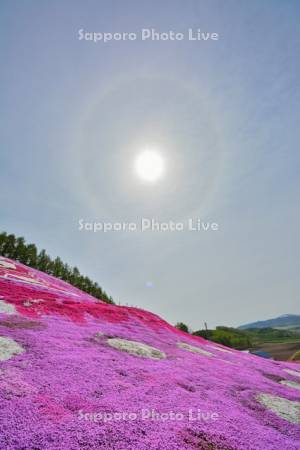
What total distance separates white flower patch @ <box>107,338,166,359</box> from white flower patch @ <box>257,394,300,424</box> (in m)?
5.30

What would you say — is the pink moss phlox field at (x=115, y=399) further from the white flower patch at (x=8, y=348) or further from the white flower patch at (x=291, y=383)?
the white flower patch at (x=291, y=383)

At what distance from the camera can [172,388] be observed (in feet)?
32.1

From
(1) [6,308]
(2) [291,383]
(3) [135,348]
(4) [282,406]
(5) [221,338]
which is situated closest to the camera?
(4) [282,406]

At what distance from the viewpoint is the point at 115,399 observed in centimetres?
780

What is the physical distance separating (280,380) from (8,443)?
687 inches

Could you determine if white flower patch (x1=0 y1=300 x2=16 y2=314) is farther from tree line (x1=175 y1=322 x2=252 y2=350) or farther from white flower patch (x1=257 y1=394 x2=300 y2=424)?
tree line (x1=175 y1=322 x2=252 y2=350)

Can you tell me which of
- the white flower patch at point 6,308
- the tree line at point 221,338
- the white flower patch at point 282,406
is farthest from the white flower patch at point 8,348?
the tree line at point 221,338

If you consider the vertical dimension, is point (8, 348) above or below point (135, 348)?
above

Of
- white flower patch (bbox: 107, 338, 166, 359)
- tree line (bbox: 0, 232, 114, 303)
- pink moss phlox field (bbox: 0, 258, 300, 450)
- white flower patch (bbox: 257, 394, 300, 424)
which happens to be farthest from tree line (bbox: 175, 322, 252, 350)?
white flower patch (bbox: 257, 394, 300, 424)

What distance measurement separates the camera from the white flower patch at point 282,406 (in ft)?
32.8

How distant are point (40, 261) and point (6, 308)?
7126 cm

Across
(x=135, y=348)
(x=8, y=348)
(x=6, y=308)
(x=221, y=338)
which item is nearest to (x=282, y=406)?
(x=135, y=348)

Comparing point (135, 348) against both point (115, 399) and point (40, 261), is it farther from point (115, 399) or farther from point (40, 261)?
point (40, 261)

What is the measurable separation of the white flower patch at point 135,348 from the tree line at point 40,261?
233 feet
